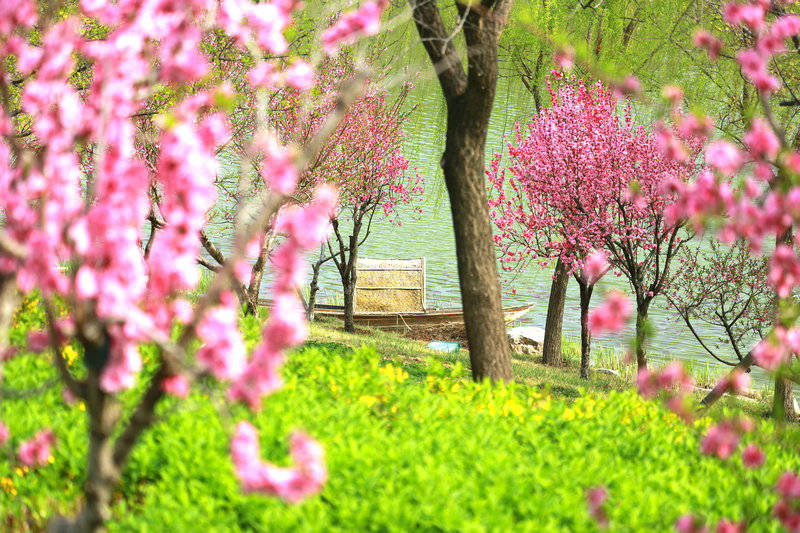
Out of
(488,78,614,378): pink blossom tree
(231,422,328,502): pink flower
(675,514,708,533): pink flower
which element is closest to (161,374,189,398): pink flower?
(231,422,328,502): pink flower

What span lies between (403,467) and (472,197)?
411 centimetres

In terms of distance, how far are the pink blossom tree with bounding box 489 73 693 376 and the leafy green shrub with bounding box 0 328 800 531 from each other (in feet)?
25.3

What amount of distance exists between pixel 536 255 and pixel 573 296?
14.2m

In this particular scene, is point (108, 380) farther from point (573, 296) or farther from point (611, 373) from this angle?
point (573, 296)

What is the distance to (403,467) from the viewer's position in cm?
384

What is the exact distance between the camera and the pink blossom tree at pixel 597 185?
1262 cm

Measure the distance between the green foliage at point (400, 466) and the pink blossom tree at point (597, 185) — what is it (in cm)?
759

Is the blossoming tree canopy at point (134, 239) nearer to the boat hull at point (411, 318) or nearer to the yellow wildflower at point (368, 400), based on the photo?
the yellow wildflower at point (368, 400)

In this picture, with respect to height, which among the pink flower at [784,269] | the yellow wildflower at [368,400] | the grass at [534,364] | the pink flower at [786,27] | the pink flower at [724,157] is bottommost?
the grass at [534,364]

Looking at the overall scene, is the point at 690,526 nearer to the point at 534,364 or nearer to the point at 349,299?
the point at 534,364

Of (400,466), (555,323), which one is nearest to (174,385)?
(400,466)

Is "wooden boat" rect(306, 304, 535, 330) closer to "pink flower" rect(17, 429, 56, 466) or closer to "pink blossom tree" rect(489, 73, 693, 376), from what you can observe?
"pink blossom tree" rect(489, 73, 693, 376)

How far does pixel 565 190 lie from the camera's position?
44.3 feet

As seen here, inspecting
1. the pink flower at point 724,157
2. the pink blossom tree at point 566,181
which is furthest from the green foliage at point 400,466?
the pink blossom tree at point 566,181
